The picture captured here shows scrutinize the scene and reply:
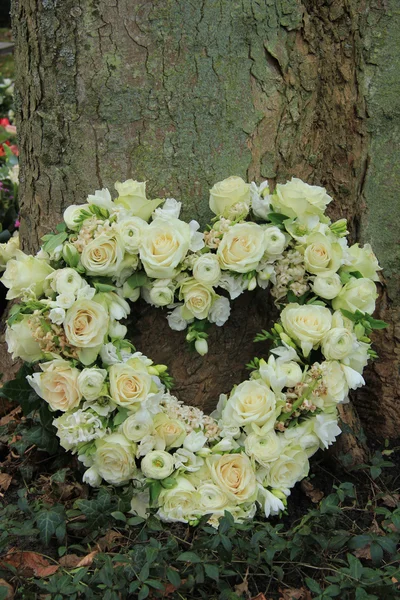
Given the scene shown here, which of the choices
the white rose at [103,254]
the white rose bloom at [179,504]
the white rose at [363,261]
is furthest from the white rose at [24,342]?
Result: the white rose at [363,261]

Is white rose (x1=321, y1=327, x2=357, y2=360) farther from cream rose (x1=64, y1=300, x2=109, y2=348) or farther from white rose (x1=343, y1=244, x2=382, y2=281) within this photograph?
cream rose (x1=64, y1=300, x2=109, y2=348)

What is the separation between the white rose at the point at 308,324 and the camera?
90.8 inches

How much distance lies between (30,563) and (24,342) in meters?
0.66

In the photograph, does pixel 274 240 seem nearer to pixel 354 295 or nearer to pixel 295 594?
pixel 354 295

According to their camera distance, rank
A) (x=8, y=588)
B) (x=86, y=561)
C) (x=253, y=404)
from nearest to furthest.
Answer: (x=8, y=588), (x=86, y=561), (x=253, y=404)

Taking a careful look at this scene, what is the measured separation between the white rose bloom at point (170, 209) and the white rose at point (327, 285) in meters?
0.49

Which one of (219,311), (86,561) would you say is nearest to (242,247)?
(219,311)

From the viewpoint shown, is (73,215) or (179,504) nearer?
(179,504)

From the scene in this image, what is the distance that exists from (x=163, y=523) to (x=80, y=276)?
0.82m

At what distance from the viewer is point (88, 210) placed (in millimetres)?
2354

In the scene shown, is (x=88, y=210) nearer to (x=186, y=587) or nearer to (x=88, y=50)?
(x=88, y=50)

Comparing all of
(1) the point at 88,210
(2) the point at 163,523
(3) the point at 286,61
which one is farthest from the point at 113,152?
(2) the point at 163,523

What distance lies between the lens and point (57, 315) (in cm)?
219

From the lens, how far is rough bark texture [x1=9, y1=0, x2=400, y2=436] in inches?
92.1
